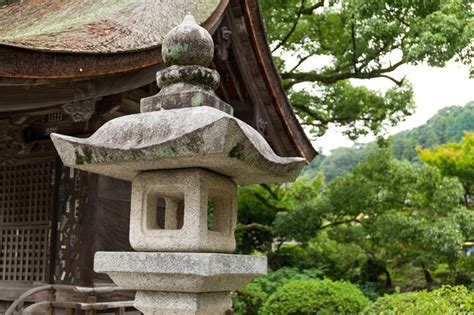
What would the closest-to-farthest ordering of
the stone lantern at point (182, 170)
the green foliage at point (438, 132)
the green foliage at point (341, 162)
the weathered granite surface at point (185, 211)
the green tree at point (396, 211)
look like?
the stone lantern at point (182, 170) < the weathered granite surface at point (185, 211) < the green tree at point (396, 211) < the green foliage at point (438, 132) < the green foliage at point (341, 162)

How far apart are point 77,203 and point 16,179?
1.23 meters

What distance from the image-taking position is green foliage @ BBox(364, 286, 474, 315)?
249 inches

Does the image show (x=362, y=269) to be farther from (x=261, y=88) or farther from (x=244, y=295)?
(x=261, y=88)

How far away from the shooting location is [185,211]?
126 inches

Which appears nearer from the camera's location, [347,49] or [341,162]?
[347,49]

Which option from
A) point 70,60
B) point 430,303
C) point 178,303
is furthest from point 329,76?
point 178,303

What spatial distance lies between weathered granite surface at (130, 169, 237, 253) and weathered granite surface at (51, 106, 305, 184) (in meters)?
0.08

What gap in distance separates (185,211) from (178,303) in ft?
1.82

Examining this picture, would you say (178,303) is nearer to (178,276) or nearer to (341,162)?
(178,276)

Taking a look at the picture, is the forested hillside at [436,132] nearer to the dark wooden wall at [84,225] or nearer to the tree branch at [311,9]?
the tree branch at [311,9]

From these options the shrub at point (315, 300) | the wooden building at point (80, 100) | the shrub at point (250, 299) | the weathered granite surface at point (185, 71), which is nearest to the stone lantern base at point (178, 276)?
the weathered granite surface at point (185, 71)

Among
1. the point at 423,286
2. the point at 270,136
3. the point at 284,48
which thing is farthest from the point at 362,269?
the point at 270,136

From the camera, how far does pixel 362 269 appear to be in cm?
1567

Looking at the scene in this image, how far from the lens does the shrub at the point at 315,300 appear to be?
9.62m
